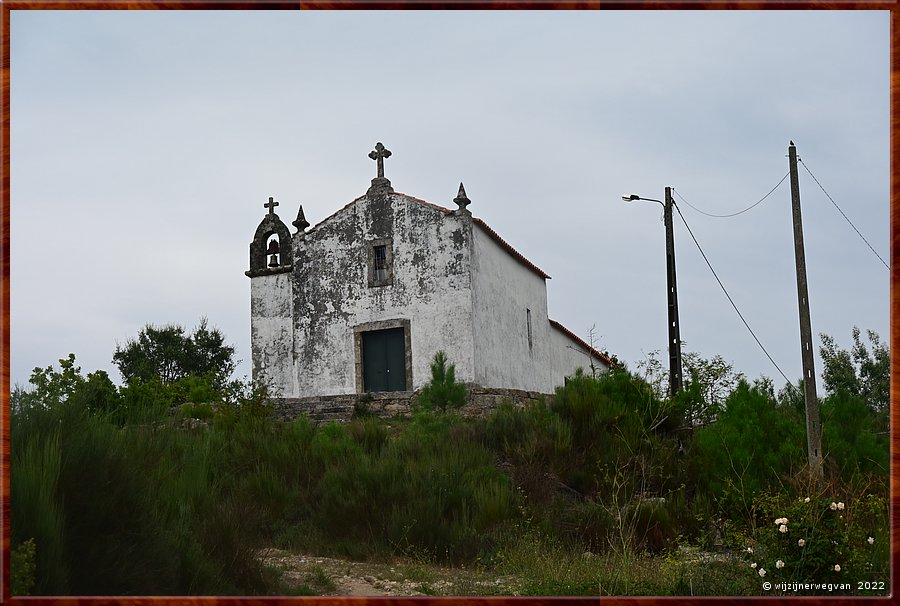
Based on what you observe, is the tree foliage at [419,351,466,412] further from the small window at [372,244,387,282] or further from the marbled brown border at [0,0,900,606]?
the marbled brown border at [0,0,900,606]

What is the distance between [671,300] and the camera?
16.2 meters

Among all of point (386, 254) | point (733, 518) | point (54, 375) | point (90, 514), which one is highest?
point (386, 254)

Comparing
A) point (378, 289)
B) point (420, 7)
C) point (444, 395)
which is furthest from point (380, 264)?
point (420, 7)

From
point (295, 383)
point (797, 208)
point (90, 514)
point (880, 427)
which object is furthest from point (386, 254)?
point (90, 514)

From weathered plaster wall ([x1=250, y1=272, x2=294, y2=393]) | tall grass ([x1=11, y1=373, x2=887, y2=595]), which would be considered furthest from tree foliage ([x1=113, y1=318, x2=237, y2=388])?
tall grass ([x1=11, y1=373, x2=887, y2=595])

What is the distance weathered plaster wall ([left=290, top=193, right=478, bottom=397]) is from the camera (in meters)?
20.1

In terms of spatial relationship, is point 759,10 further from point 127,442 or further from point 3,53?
point 127,442

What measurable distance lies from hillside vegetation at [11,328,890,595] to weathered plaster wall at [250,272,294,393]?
525 cm

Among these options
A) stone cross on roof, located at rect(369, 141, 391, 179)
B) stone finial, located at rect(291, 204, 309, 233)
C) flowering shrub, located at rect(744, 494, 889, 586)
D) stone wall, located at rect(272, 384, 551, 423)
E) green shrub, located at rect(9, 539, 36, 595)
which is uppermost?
stone cross on roof, located at rect(369, 141, 391, 179)

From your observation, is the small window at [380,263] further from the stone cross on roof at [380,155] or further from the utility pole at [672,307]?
the utility pole at [672,307]

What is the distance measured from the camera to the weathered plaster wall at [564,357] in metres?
24.4

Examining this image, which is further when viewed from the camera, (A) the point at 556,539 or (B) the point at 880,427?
(B) the point at 880,427

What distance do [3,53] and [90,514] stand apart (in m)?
2.65

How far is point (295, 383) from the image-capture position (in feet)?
70.2
